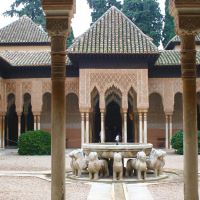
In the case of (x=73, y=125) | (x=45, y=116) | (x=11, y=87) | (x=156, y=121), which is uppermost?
(x=11, y=87)

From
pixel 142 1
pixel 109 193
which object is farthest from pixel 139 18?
pixel 109 193

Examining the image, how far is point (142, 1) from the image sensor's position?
1815 inches

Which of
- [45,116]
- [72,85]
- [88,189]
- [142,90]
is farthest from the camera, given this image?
[45,116]

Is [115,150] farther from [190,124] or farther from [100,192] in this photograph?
[190,124]

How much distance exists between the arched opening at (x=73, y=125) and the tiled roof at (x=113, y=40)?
4604 mm

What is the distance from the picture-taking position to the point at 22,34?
34.0 meters

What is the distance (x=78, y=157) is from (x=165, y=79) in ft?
47.0

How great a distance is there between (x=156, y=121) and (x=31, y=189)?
718 inches

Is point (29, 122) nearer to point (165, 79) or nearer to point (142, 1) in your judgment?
point (165, 79)

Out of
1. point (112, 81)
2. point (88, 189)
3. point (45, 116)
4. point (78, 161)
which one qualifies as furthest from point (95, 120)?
point (88, 189)

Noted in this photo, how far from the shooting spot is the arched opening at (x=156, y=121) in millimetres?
27438

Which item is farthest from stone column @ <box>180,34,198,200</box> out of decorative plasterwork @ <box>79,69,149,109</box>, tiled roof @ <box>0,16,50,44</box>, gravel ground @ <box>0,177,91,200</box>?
tiled roof @ <box>0,16,50,44</box>

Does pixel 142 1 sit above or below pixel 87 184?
above

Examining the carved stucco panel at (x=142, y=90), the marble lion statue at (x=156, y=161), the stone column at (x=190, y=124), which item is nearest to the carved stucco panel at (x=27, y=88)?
the carved stucco panel at (x=142, y=90)
